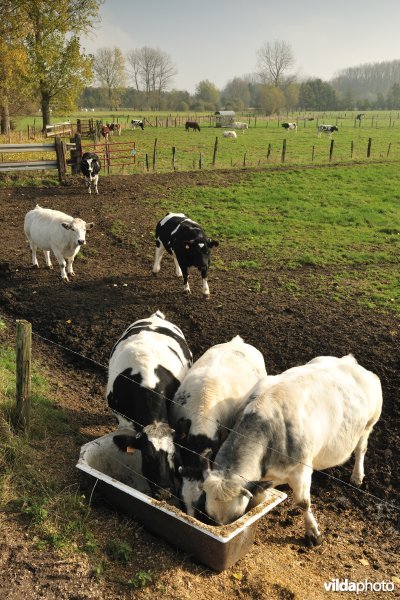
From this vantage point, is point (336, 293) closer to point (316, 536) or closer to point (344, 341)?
point (344, 341)

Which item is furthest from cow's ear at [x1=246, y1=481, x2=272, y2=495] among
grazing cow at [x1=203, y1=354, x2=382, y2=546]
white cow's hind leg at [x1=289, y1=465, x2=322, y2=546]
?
white cow's hind leg at [x1=289, y1=465, x2=322, y2=546]

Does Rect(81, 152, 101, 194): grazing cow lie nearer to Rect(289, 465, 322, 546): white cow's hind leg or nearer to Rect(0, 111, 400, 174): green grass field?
Rect(0, 111, 400, 174): green grass field

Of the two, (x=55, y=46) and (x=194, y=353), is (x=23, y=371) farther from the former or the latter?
(x=55, y=46)

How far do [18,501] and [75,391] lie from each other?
9.71 feet

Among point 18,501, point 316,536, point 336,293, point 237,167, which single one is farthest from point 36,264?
point 237,167

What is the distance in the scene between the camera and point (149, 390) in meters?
5.72

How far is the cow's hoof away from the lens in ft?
16.6

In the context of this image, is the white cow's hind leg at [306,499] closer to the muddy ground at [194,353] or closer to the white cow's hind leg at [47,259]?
the muddy ground at [194,353]

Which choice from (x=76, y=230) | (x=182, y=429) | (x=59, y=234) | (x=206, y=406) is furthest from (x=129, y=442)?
(x=59, y=234)

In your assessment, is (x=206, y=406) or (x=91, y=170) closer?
(x=206, y=406)

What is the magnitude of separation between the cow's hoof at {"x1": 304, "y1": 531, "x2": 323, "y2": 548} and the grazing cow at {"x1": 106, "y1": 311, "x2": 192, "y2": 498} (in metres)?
1.41

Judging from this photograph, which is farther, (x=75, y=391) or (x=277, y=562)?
(x=75, y=391)

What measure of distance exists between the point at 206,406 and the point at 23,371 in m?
1.95

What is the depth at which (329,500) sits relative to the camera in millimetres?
5887
